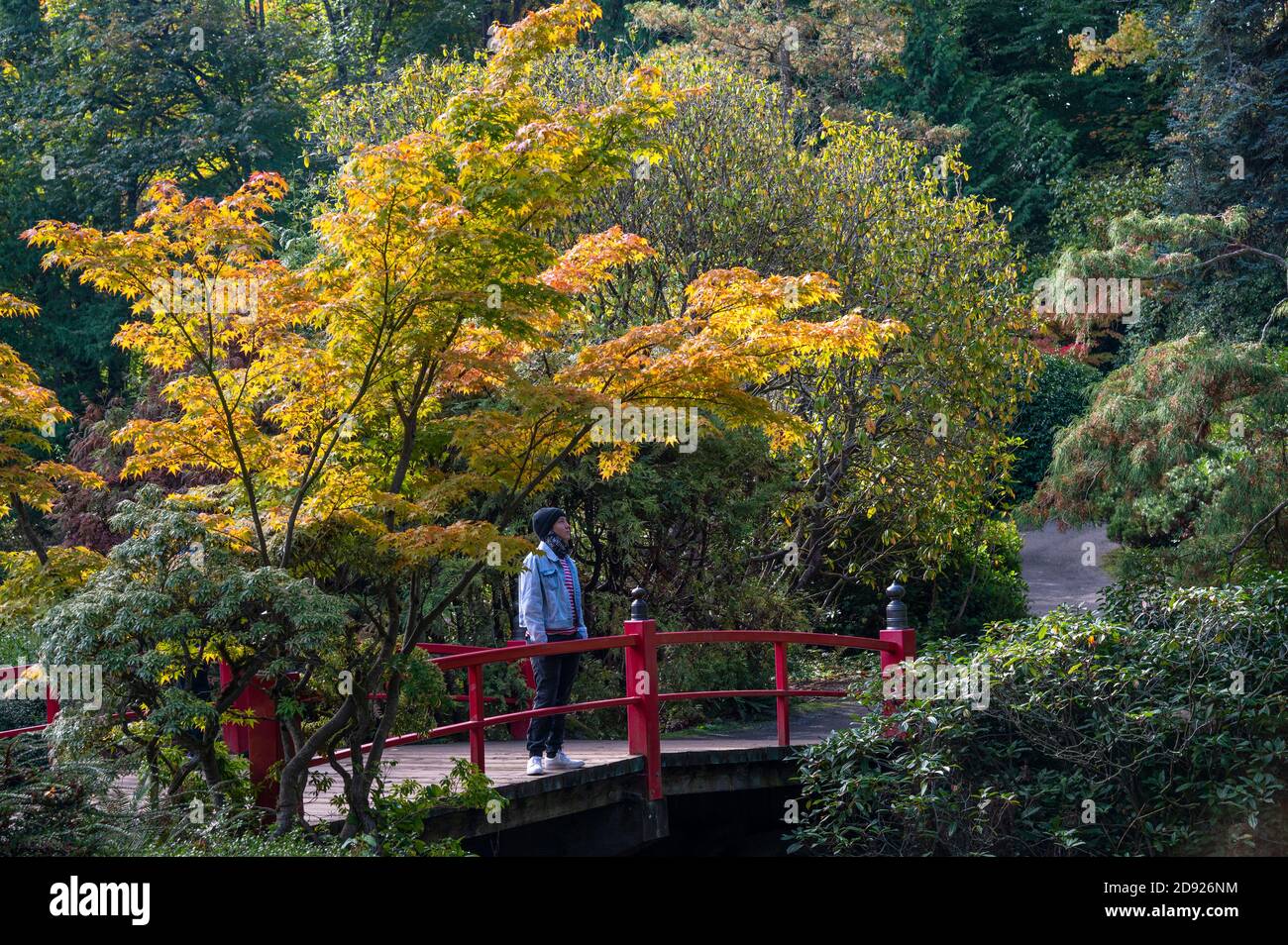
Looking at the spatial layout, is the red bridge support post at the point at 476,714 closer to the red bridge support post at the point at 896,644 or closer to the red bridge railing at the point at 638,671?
the red bridge railing at the point at 638,671

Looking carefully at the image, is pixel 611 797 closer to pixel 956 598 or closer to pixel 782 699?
pixel 782 699

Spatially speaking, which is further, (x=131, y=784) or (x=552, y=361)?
(x=552, y=361)

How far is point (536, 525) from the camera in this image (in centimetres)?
927

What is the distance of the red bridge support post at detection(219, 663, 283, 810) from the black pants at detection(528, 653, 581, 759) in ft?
6.12

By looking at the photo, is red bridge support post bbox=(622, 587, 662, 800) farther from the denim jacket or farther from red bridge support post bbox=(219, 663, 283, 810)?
red bridge support post bbox=(219, 663, 283, 810)

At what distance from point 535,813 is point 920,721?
2.67 metres

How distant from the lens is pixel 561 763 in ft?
31.0

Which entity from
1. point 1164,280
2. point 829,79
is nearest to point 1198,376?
point 1164,280

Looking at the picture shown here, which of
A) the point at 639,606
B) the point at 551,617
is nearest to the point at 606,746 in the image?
the point at 639,606

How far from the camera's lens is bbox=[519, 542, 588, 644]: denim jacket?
30.6ft

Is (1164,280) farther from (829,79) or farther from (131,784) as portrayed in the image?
(131,784)

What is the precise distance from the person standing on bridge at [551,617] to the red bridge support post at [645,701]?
408mm

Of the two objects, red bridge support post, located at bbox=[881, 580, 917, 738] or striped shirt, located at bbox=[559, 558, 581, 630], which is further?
red bridge support post, located at bbox=[881, 580, 917, 738]

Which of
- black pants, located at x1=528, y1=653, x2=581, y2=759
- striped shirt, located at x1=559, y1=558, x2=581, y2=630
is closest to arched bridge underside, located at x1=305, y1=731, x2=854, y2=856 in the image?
black pants, located at x1=528, y1=653, x2=581, y2=759
